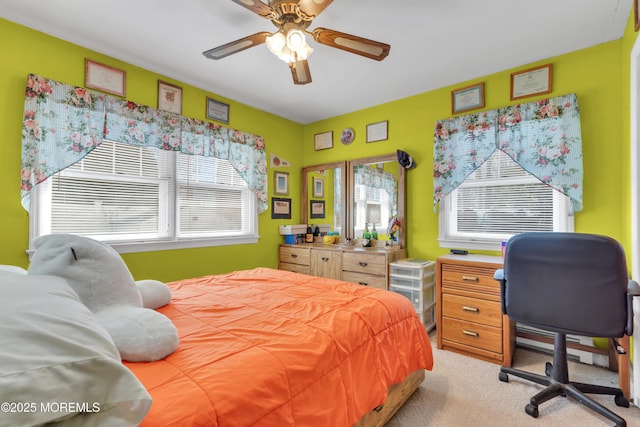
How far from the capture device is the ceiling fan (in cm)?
162

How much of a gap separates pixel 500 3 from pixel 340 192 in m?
2.45

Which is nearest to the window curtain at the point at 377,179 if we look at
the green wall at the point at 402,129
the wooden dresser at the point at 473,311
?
the green wall at the point at 402,129

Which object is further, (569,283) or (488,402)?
(488,402)

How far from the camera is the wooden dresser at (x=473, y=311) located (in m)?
2.42

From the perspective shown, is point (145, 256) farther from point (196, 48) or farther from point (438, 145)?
point (438, 145)

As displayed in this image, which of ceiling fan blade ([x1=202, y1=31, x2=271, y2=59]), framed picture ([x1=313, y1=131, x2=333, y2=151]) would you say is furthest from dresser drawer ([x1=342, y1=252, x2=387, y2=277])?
ceiling fan blade ([x1=202, y1=31, x2=271, y2=59])

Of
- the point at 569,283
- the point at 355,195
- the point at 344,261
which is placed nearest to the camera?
the point at 569,283

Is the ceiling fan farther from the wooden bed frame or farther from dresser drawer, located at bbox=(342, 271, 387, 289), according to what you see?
dresser drawer, located at bbox=(342, 271, 387, 289)

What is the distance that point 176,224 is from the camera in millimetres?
3047

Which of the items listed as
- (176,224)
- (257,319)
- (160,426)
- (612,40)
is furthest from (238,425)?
(612,40)

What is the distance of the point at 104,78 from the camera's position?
2.54 m

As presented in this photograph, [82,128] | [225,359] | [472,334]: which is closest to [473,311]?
[472,334]

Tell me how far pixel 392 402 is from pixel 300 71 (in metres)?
2.14

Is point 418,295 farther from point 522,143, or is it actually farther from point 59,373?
point 59,373
